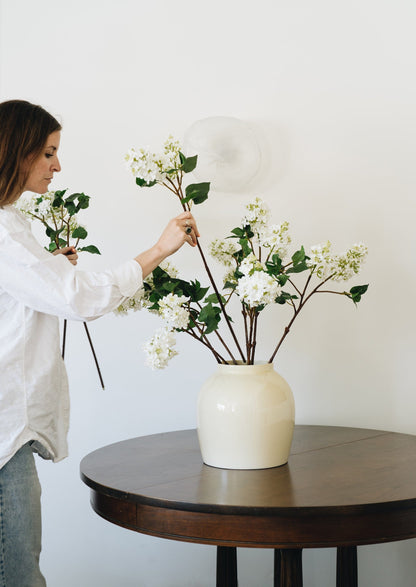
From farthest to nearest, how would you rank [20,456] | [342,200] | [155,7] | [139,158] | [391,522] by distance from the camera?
[155,7], [342,200], [139,158], [20,456], [391,522]

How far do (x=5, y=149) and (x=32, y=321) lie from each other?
39cm

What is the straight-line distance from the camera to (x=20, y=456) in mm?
1378

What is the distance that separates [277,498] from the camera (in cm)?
125

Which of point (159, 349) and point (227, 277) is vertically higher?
point (227, 277)

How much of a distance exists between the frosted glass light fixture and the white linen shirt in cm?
82

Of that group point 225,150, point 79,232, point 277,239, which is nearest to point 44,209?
point 79,232

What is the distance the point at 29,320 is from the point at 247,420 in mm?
536

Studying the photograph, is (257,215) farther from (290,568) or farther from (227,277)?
(290,568)

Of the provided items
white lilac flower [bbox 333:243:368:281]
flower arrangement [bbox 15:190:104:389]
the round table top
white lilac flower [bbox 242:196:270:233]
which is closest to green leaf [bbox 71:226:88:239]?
flower arrangement [bbox 15:190:104:389]

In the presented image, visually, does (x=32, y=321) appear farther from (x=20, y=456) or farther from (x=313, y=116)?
(x=313, y=116)

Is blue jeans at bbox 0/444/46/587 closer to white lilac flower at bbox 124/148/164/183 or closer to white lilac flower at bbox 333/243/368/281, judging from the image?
white lilac flower at bbox 124/148/164/183

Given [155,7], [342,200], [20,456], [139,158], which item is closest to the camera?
[20,456]

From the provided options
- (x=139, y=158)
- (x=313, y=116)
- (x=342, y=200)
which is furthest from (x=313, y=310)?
(x=139, y=158)

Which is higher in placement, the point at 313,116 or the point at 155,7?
the point at 155,7
